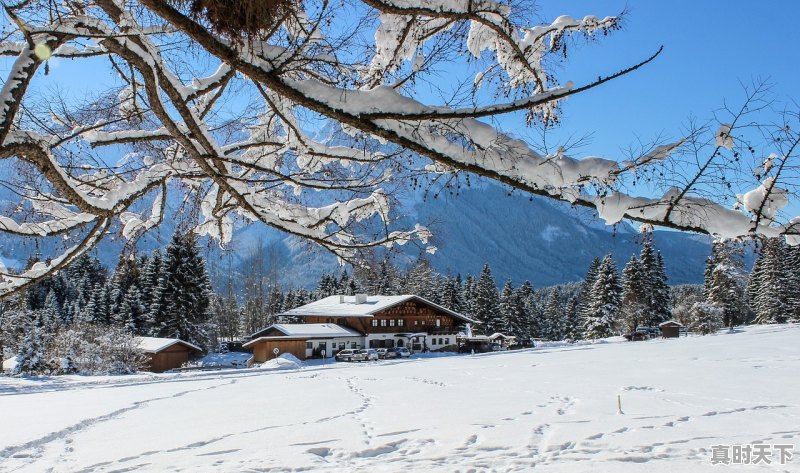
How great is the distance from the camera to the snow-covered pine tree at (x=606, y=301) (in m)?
57.8

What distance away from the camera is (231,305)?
75062 mm

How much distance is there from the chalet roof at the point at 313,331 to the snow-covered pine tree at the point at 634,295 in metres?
31.3

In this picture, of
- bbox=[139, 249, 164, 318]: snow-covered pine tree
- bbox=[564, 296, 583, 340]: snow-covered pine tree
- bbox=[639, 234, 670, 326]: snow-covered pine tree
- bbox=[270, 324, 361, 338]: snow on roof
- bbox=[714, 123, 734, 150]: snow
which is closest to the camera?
bbox=[714, 123, 734, 150]: snow

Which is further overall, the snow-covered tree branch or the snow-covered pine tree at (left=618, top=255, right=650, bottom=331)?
the snow-covered pine tree at (left=618, top=255, right=650, bottom=331)

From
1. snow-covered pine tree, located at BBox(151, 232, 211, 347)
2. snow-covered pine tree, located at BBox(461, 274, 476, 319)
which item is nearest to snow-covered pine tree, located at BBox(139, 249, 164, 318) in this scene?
snow-covered pine tree, located at BBox(151, 232, 211, 347)

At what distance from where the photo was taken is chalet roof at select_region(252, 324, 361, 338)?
4390 cm

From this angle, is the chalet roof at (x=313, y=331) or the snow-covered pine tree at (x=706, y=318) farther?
the snow-covered pine tree at (x=706, y=318)

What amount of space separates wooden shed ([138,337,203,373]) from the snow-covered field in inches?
936

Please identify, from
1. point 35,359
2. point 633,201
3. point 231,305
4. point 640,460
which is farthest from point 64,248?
point 231,305

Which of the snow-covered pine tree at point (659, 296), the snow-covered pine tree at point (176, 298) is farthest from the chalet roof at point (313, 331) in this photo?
the snow-covered pine tree at point (659, 296)

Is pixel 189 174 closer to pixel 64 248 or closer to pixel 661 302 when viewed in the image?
pixel 64 248

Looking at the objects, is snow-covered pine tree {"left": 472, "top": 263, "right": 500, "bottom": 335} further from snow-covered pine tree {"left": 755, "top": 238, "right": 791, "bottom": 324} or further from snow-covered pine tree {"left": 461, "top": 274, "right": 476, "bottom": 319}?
snow-covered pine tree {"left": 755, "top": 238, "right": 791, "bottom": 324}

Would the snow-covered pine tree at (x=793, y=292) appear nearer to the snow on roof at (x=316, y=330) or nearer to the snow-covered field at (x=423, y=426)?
the snow on roof at (x=316, y=330)

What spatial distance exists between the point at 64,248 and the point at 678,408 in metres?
10.4
